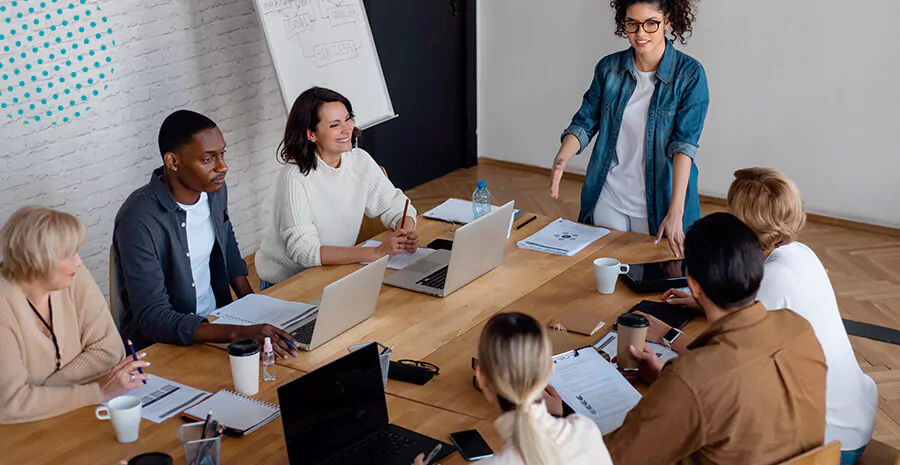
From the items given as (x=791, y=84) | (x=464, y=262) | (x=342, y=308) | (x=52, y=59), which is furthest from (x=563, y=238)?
(x=791, y=84)

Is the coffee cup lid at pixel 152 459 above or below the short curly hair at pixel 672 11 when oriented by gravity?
below

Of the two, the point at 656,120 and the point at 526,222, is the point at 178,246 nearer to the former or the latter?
the point at 526,222

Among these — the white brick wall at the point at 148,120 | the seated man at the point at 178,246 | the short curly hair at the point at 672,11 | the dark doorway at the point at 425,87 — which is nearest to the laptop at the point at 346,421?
the seated man at the point at 178,246

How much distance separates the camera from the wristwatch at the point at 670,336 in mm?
2500

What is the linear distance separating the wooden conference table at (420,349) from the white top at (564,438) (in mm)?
340

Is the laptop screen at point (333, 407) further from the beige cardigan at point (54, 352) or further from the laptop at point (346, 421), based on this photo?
the beige cardigan at point (54, 352)

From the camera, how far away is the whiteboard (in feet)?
15.2

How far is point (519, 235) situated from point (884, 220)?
3156 millimetres

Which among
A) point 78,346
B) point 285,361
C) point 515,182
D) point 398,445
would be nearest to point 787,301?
point 398,445

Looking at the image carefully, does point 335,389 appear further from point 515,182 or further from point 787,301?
point 515,182

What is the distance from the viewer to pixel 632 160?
3.55m

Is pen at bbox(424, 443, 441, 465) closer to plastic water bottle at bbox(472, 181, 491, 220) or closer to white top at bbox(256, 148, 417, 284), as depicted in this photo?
white top at bbox(256, 148, 417, 284)

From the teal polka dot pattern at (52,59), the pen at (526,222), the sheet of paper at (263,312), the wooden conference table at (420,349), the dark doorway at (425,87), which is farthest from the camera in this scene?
the dark doorway at (425,87)

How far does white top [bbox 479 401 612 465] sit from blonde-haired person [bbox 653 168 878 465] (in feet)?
2.71
